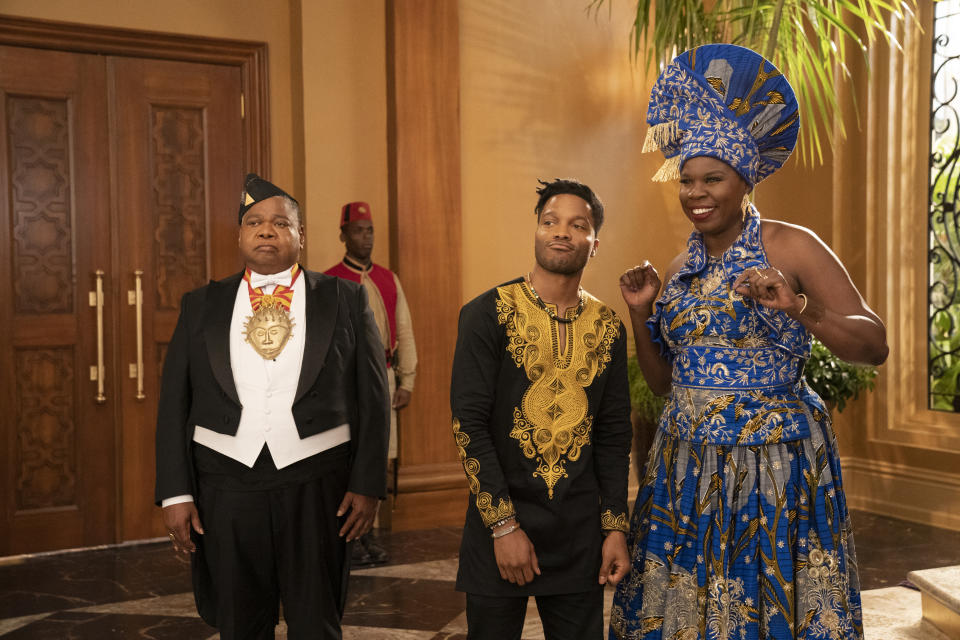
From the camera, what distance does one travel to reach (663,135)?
2.16 m

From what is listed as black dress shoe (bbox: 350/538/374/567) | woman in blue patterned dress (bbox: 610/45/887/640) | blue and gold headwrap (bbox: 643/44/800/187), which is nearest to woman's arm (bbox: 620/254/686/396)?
woman in blue patterned dress (bbox: 610/45/887/640)

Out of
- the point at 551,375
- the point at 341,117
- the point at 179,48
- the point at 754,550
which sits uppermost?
the point at 179,48

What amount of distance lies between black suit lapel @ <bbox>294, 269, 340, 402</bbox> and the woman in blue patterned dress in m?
0.82

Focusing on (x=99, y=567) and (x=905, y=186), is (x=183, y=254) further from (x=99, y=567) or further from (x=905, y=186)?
(x=905, y=186)

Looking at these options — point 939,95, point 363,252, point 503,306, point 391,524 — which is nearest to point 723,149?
point 503,306

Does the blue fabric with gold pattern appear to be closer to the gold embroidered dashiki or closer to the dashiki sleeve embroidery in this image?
the gold embroidered dashiki

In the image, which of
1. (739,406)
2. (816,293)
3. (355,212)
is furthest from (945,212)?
(739,406)

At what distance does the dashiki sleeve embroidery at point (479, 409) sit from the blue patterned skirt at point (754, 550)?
0.38 meters

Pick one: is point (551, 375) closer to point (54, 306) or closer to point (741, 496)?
point (741, 496)

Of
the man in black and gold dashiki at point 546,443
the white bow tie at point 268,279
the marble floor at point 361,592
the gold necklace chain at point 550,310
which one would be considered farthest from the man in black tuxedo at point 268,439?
the marble floor at point 361,592

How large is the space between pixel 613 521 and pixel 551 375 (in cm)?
35

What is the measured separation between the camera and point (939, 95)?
5359 mm

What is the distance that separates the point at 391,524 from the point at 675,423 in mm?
3281

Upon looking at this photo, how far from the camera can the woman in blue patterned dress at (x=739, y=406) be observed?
6.45 ft
